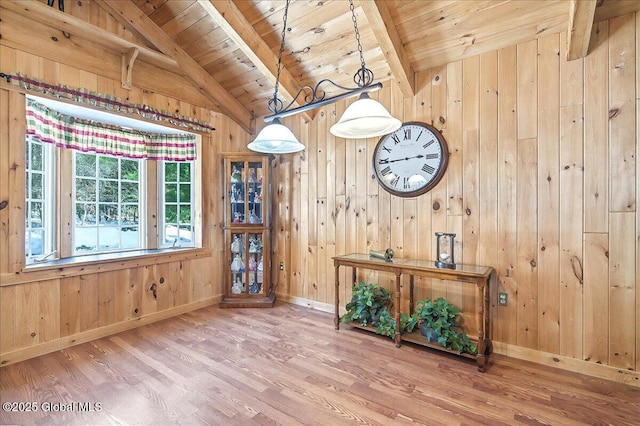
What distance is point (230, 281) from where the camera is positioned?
3.83m

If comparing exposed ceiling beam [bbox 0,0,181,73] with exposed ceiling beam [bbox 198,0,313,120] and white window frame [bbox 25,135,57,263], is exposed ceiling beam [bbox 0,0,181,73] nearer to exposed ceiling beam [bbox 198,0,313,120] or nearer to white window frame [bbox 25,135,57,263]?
exposed ceiling beam [bbox 198,0,313,120]

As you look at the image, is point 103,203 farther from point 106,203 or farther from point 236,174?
point 236,174

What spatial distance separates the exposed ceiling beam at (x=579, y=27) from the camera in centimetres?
184

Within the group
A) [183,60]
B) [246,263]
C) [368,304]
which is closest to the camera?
[368,304]

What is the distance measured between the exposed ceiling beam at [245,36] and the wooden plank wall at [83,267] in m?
1.10

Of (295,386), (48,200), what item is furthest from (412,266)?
(48,200)

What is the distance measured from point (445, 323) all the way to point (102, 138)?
12.6 feet

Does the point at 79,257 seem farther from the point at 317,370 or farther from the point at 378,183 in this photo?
the point at 378,183

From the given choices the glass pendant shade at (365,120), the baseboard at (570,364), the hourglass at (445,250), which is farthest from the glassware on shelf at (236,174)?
the baseboard at (570,364)

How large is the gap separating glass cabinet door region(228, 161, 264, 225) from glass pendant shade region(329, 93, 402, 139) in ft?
6.80

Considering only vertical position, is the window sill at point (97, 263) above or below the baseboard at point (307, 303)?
above

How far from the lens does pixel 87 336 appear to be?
2.75m

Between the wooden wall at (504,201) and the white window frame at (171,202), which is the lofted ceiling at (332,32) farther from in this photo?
the white window frame at (171,202)

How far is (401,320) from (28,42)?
3989 millimetres
